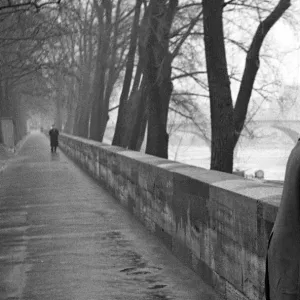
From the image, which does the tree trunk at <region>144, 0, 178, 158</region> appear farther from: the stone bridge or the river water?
the river water

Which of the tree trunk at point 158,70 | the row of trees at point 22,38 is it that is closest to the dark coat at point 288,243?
the tree trunk at point 158,70

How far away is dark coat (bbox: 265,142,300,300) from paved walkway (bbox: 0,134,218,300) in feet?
14.2

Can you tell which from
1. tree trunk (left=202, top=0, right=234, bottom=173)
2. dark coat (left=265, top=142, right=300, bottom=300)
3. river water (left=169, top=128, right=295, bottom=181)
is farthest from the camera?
river water (left=169, top=128, right=295, bottom=181)

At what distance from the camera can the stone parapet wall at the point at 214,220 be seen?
5477mm

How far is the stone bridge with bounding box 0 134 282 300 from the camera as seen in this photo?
588 centimetres

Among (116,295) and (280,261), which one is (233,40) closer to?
(116,295)

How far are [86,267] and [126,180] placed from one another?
6.11m

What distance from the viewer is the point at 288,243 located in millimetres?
2346

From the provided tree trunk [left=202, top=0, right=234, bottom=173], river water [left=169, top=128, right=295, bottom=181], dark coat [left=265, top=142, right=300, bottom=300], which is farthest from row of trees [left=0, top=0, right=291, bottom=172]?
river water [left=169, top=128, right=295, bottom=181]

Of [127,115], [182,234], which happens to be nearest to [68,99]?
[127,115]

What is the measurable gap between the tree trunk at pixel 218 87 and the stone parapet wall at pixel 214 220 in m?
2.62

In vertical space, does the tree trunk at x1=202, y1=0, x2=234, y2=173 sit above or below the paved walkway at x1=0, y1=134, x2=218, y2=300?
above

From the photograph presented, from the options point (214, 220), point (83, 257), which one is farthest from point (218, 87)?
point (214, 220)

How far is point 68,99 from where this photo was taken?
7262 centimetres
